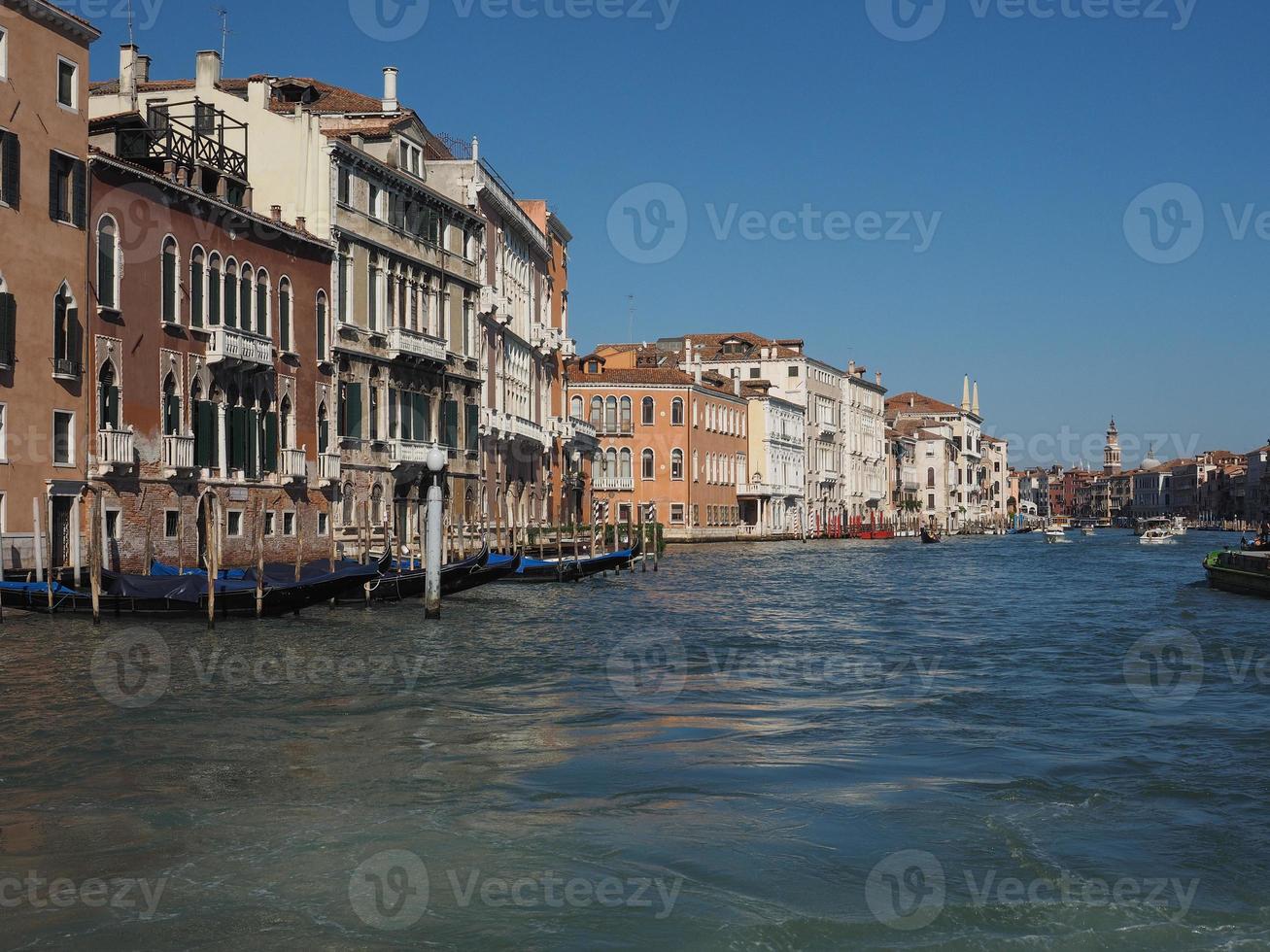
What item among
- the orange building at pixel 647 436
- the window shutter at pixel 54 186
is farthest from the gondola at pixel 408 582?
the orange building at pixel 647 436

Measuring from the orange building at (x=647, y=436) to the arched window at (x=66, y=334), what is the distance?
114 ft

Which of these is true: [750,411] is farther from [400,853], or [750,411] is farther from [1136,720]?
[400,853]

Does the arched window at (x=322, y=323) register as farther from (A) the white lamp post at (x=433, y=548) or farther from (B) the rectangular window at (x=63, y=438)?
(A) the white lamp post at (x=433, y=548)

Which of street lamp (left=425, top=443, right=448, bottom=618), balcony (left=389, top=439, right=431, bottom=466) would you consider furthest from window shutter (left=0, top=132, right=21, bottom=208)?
balcony (left=389, top=439, right=431, bottom=466)

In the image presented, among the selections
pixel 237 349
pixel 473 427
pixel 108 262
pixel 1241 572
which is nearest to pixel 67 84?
pixel 108 262

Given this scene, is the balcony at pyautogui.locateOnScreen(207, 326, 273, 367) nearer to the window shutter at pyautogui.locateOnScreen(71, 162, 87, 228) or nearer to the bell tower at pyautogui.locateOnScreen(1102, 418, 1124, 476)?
the window shutter at pyautogui.locateOnScreen(71, 162, 87, 228)

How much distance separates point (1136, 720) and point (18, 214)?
46.1ft

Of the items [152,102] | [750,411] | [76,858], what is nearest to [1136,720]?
[76,858]

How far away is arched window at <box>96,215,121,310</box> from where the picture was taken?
1933cm

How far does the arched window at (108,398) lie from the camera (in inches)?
762

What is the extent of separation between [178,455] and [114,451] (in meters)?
1.59

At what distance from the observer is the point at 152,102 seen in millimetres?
25500

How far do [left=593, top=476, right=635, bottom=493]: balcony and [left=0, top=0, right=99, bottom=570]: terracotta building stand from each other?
35477mm

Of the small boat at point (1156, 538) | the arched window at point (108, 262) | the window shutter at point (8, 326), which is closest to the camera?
the window shutter at point (8, 326)
